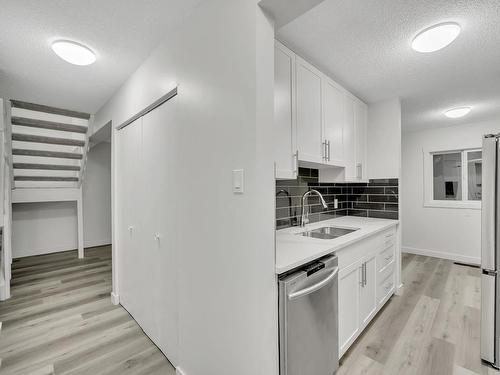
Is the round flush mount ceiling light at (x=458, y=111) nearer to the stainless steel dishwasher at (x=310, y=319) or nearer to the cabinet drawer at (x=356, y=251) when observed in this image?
the cabinet drawer at (x=356, y=251)

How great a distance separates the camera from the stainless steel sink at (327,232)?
2304mm

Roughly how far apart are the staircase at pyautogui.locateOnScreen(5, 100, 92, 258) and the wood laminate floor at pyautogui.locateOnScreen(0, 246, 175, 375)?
4.59 feet

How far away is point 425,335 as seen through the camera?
2.01m

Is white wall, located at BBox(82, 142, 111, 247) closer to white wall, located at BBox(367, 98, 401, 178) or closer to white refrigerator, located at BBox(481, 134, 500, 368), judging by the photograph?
white wall, located at BBox(367, 98, 401, 178)

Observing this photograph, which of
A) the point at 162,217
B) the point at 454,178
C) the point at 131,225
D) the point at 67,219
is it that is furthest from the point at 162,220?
the point at 454,178

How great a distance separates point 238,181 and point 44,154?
12.0 ft

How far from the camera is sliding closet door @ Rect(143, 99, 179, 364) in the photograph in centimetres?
168

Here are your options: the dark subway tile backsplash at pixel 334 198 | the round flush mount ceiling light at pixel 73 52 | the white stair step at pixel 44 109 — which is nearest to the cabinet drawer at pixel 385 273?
the dark subway tile backsplash at pixel 334 198

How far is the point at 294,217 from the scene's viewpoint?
2514mm

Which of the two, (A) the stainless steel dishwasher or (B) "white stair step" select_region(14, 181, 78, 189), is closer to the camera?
(A) the stainless steel dishwasher

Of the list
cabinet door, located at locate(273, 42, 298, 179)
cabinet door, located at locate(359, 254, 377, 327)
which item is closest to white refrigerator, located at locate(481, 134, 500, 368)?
cabinet door, located at locate(359, 254, 377, 327)

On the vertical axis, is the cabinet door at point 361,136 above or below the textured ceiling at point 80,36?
below

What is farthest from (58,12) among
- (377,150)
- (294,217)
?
(377,150)

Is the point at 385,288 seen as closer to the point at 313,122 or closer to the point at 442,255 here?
the point at 313,122
